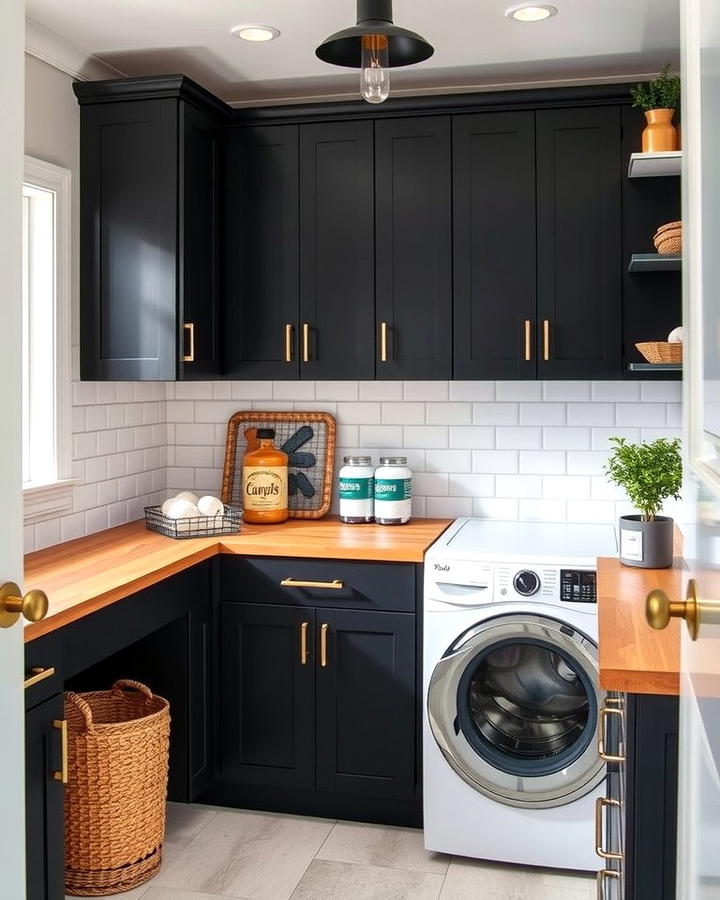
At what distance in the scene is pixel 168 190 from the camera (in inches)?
137

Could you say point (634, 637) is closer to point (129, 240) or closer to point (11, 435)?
point (11, 435)

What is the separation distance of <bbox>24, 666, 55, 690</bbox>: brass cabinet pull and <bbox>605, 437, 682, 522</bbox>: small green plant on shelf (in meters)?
1.66

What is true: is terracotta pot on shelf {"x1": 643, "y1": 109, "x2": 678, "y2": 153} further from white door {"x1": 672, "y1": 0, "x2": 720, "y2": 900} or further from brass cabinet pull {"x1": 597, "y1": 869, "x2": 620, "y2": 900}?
white door {"x1": 672, "y1": 0, "x2": 720, "y2": 900}

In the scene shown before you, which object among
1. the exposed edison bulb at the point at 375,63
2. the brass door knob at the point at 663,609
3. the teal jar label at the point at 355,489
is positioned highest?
the exposed edison bulb at the point at 375,63

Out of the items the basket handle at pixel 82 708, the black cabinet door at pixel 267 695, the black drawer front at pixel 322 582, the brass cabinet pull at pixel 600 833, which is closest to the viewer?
the brass cabinet pull at pixel 600 833

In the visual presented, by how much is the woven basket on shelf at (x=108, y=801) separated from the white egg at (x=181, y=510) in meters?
0.75

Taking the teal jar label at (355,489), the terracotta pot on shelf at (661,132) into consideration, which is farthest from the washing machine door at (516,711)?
the terracotta pot on shelf at (661,132)

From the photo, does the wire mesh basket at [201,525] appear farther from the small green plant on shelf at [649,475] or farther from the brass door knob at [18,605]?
the brass door knob at [18,605]

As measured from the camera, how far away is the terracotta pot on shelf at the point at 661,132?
3252mm

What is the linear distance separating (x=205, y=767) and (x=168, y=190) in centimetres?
198

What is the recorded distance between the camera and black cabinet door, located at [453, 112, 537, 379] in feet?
11.6

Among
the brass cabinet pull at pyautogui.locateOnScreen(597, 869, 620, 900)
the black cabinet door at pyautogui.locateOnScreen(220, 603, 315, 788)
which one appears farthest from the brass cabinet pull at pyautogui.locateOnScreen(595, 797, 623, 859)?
the black cabinet door at pyautogui.locateOnScreen(220, 603, 315, 788)

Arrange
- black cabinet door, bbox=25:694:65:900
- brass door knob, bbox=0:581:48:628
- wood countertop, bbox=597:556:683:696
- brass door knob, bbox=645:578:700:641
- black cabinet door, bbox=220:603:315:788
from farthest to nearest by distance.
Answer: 1. black cabinet door, bbox=220:603:315:788
2. black cabinet door, bbox=25:694:65:900
3. wood countertop, bbox=597:556:683:696
4. brass door knob, bbox=0:581:48:628
5. brass door knob, bbox=645:578:700:641

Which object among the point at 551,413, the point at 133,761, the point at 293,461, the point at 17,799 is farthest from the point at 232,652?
the point at 17,799
